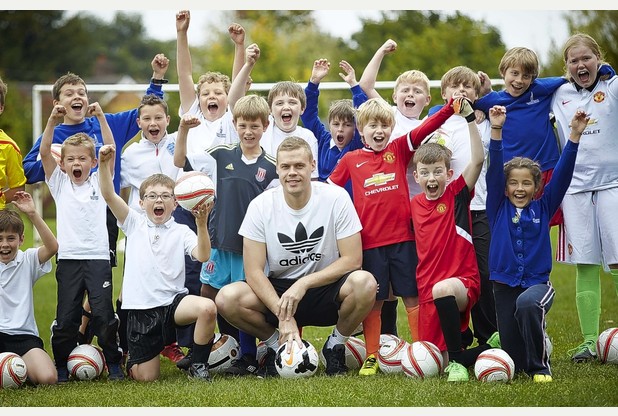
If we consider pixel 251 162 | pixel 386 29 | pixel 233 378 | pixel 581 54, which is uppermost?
pixel 386 29

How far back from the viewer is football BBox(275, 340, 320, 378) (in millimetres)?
6379

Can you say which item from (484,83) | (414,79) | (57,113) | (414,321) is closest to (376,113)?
(414,79)

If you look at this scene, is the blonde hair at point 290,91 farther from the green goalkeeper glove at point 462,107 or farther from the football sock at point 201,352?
the football sock at point 201,352

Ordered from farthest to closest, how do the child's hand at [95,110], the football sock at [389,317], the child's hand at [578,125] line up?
1. the football sock at [389,317]
2. the child's hand at [95,110]
3. the child's hand at [578,125]

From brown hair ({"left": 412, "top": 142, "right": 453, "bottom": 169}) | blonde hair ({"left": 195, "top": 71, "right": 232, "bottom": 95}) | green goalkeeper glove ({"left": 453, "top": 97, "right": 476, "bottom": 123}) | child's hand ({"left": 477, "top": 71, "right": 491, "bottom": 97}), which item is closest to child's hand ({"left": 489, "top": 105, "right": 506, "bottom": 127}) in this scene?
green goalkeeper glove ({"left": 453, "top": 97, "right": 476, "bottom": 123})

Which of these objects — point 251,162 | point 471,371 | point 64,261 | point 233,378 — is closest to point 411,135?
point 251,162

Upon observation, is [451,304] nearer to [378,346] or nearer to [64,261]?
[378,346]

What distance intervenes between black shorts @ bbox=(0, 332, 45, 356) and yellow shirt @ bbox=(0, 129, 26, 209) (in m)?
1.10

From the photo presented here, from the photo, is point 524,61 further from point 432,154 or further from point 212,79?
point 212,79

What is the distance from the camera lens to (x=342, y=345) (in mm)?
6797

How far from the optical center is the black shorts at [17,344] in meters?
6.73

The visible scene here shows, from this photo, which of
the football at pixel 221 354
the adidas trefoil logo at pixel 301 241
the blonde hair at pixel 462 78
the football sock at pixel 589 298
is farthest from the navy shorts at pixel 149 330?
the football sock at pixel 589 298

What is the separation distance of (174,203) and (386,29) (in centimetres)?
2996

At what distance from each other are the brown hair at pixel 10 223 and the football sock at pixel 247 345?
191cm
